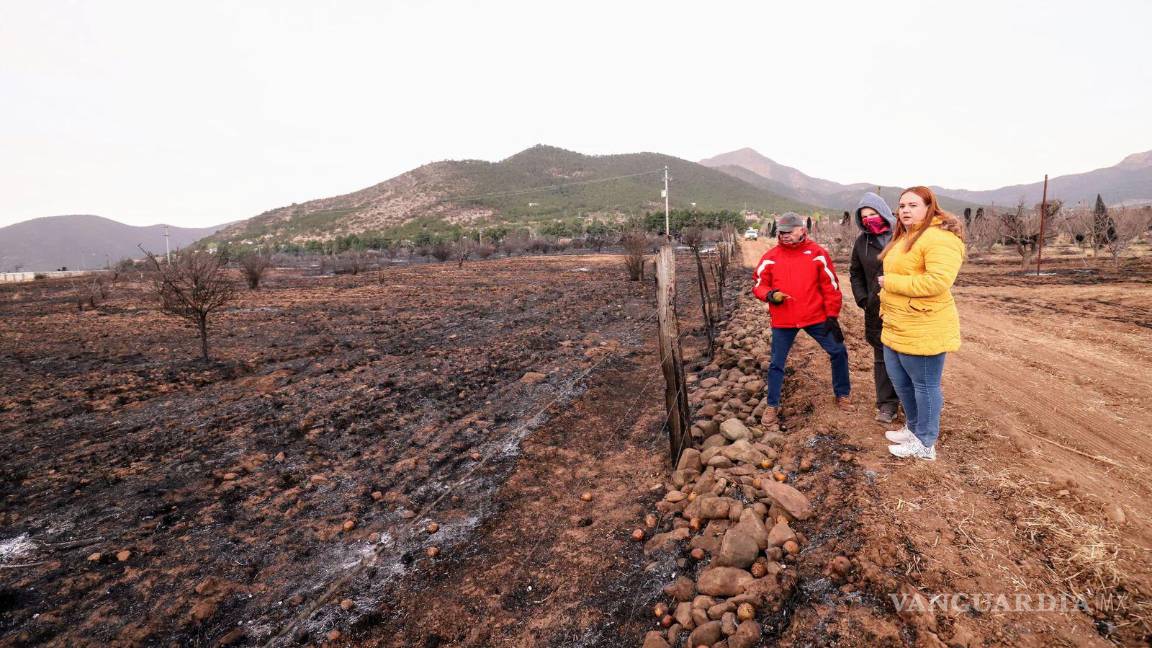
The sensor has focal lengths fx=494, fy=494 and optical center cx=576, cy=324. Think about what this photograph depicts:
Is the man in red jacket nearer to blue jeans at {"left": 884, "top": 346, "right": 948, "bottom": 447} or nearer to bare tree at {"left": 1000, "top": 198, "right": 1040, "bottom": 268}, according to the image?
blue jeans at {"left": 884, "top": 346, "right": 948, "bottom": 447}

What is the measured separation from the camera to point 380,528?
3.63 m

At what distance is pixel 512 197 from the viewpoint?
74.8m

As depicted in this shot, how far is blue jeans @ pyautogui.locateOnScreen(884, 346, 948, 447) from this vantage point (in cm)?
283

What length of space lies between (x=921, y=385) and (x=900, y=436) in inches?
21.5

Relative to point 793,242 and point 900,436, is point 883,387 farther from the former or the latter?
point 793,242

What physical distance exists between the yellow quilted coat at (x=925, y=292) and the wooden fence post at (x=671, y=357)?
1.36 m

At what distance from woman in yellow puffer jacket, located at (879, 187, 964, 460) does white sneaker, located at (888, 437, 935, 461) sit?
0.03 meters

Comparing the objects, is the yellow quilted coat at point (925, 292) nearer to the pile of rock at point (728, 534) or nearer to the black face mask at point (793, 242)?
the black face mask at point (793, 242)

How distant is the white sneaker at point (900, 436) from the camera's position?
3.24m

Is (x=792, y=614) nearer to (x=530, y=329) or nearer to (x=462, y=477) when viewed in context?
(x=462, y=477)

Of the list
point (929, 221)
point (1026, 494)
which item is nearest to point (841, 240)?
point (929, 221)

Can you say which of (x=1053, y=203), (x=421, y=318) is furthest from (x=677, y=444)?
(x=1053, y=203)

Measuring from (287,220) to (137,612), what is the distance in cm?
8725

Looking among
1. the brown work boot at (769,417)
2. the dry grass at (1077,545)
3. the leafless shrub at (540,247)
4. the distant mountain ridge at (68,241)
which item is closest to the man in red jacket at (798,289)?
the brown work boot at (769,417)
